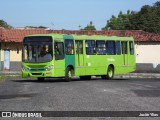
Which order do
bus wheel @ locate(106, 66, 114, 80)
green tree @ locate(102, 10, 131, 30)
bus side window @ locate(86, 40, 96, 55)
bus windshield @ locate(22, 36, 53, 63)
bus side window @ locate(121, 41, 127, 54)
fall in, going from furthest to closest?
1. green tree @ locate(102, 10, 131, 30)
2. bus side window @ locate(121, 41, 127, 54)
3. bus wheel @ locate(106, 66, 114, 80)
4. bus side window @ locate(86, 40, 96, 55)
5. bus windshield @ locate(22, 36, 53, 63)

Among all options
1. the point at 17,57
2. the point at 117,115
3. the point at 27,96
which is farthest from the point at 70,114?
the point at 17,57

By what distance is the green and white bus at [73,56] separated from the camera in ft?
95.5

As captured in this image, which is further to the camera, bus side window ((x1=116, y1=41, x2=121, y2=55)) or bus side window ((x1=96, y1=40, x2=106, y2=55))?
bus side window ((x1=116, y1=41, x2=121, y2=55))

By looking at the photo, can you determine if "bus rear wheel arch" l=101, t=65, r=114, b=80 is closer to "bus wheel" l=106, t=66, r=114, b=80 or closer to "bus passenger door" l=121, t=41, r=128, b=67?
"bus wheel" l=106, t=66, r=114, b=80

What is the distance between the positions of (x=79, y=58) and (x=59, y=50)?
7.89ft

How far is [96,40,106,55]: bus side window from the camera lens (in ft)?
111

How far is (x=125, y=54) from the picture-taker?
36.6m

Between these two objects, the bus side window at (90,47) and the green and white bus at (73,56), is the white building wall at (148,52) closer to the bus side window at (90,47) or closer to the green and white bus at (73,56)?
the green and white bus at (73,56)

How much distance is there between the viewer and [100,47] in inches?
1339

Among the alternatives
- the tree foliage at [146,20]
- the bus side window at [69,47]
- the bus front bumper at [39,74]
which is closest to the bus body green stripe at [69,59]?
the bus side window at [69,47]

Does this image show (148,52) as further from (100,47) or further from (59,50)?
(59,50)

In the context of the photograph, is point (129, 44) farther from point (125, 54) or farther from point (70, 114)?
point (70, 114)

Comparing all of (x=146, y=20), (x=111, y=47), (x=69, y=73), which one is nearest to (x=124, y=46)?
(x=111, y=47)

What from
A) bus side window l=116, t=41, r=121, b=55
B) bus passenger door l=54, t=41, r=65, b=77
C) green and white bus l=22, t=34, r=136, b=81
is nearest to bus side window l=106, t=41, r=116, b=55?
green and white bus l=22, t=34, r=136, b=81
